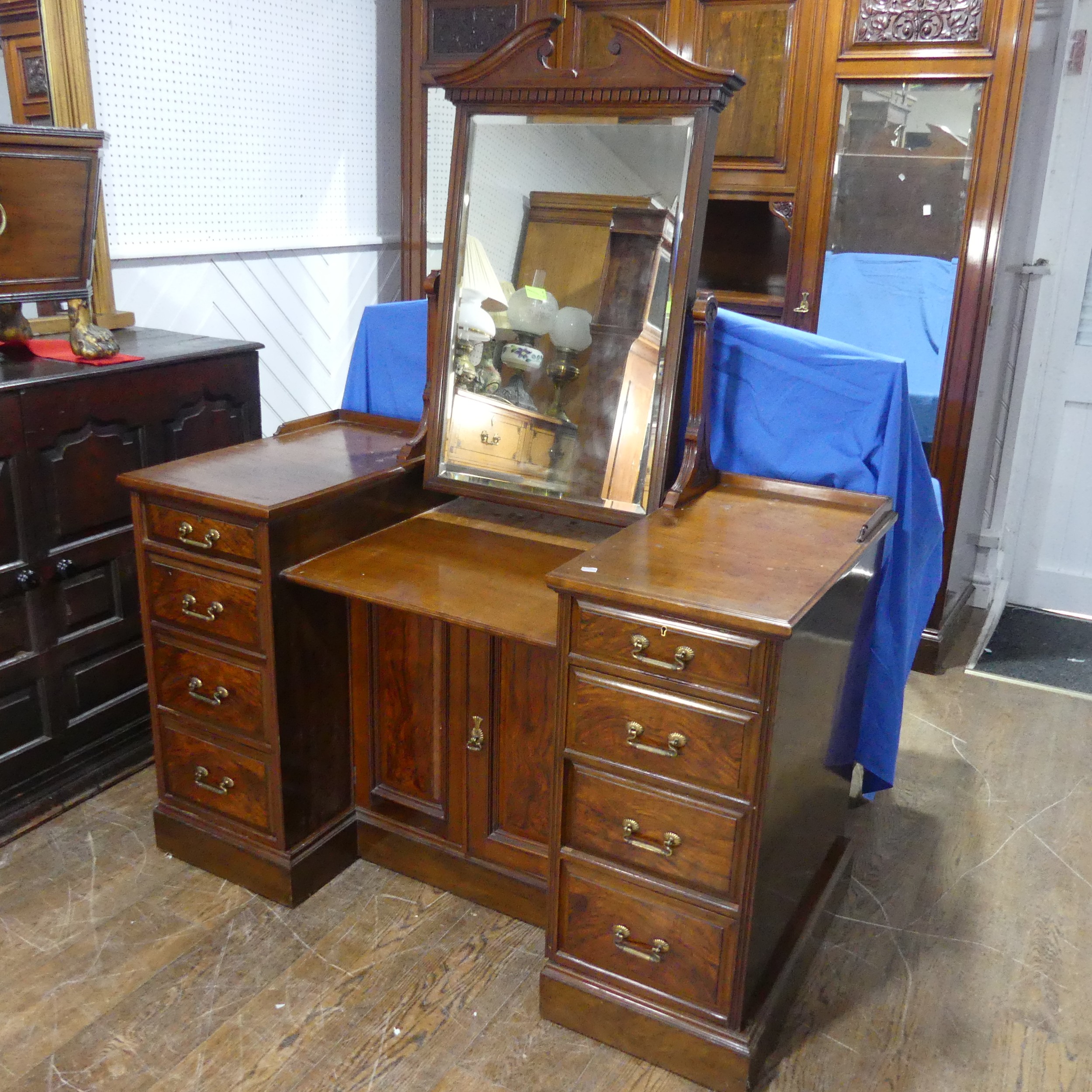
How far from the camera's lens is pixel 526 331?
7.18 feet

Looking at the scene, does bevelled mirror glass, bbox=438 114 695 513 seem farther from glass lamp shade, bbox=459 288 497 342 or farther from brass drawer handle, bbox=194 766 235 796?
brass drawer handle, bbox=194 766 235 796

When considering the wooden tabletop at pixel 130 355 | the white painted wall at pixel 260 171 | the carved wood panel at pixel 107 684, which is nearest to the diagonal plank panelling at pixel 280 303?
the white painted wall at pixel 260 171

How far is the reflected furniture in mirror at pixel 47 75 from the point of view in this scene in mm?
2598

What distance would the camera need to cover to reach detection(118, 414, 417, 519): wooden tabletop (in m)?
2.02

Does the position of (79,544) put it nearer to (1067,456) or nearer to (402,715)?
(402,715)

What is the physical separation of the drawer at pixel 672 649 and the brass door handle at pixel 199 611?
0.80 m

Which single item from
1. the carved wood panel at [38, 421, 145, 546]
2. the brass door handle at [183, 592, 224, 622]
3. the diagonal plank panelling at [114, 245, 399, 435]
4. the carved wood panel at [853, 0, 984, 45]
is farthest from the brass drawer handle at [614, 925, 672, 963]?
the carved wood panel at [853, 0, 984, 45]

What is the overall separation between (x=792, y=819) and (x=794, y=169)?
83.7 inches

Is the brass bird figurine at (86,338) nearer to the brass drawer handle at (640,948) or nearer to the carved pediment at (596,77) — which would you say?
the carved pediment at (596,77)

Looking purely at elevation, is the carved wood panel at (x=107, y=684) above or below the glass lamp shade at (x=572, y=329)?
below

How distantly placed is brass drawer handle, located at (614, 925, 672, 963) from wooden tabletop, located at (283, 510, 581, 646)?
1.73 ft

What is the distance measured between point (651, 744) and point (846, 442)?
30.7 inches

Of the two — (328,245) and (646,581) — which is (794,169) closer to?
(328,245)

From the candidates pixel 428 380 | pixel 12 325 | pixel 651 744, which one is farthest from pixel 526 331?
pixel 12 325
